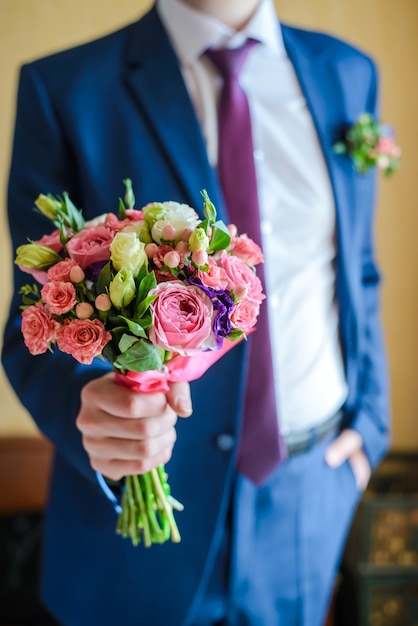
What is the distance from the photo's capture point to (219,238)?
0.69 metres

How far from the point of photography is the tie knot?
108cm

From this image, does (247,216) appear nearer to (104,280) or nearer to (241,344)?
(241,344)

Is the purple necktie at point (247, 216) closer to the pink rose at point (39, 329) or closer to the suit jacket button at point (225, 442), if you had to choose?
the suit jacket button at point (225, 442)

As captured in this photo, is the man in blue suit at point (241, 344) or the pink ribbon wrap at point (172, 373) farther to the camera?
the man in blue suit at point (241, 344)

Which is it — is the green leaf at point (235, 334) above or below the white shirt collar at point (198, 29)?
below

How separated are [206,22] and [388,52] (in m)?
1.38

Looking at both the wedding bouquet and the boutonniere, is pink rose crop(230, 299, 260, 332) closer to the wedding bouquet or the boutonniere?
the wedding bouquet

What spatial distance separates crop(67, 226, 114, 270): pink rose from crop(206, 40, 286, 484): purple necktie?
0.38 m

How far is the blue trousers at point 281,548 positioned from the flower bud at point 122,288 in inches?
23.5

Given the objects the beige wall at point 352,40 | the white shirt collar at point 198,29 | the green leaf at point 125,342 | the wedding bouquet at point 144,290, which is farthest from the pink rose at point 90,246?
the beige wall at point 352,40

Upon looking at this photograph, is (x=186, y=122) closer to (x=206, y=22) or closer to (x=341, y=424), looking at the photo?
(x=206, y=22)

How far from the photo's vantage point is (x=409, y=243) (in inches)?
92.7

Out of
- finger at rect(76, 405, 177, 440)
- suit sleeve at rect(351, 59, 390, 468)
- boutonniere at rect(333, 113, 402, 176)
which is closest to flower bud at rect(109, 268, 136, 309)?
finger at rect(76, 405, 177, 440)

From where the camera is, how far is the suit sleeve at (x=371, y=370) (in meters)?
1.40
